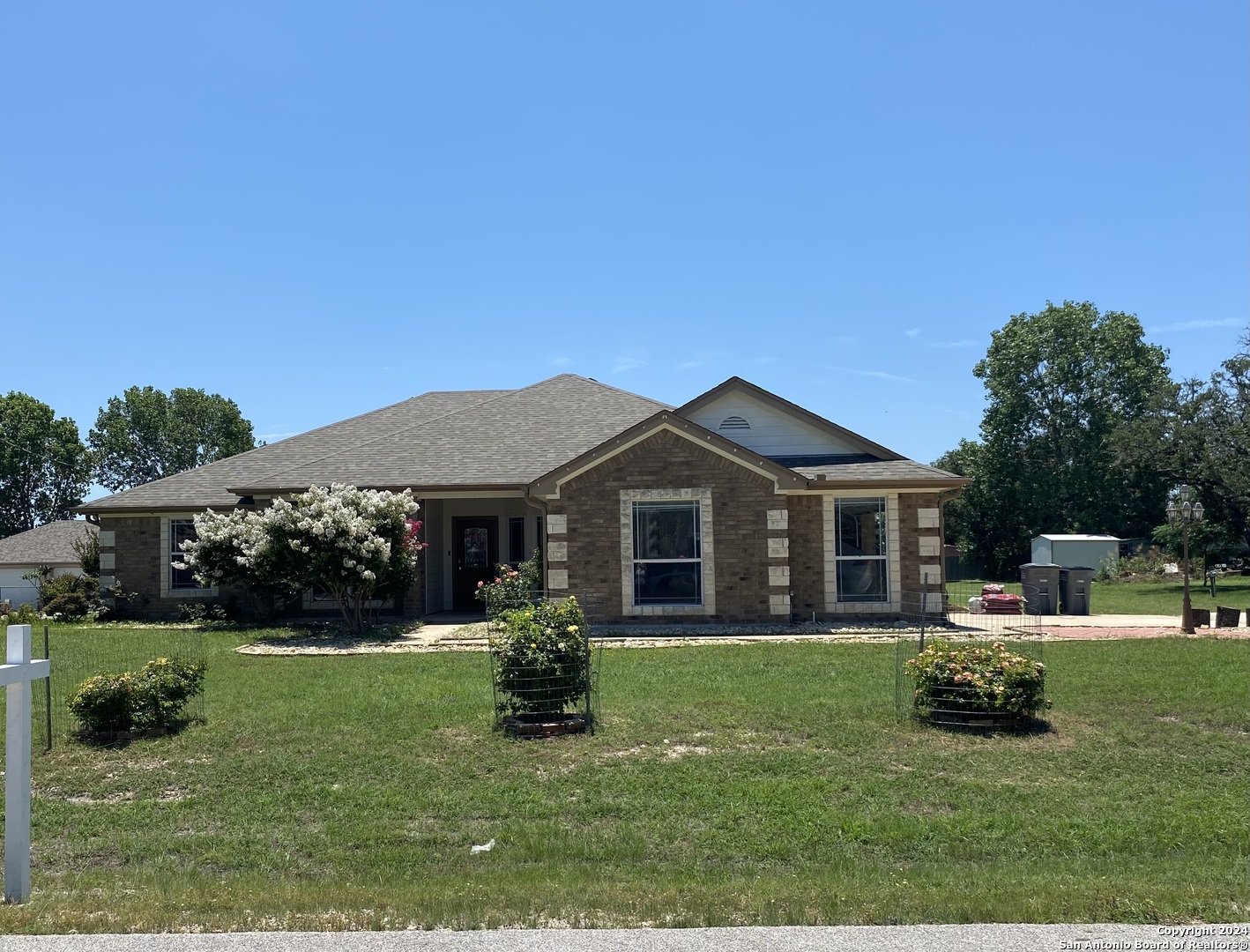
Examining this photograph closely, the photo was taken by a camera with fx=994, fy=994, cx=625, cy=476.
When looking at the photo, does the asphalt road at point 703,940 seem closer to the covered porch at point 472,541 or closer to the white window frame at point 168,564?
the covered porch at point 472,541

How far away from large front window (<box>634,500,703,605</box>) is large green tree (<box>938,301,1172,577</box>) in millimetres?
38785

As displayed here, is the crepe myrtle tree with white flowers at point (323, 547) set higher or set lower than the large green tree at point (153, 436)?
lower

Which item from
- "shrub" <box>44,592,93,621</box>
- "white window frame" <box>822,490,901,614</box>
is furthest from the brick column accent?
"shrub" <box>44,592,93,621</box>

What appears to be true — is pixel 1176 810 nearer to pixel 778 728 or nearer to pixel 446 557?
pixel 778 728

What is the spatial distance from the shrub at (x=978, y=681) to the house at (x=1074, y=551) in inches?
1348

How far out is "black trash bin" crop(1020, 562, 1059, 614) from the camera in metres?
23.5

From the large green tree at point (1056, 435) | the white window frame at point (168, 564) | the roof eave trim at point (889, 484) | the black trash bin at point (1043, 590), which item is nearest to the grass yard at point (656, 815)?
the roof eave trim at point (889, 484)

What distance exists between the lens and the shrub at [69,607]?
22.4m

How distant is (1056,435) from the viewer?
57.1 meters

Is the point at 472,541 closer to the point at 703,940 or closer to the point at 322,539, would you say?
the point at 322,539

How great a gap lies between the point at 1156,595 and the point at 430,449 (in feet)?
80.4

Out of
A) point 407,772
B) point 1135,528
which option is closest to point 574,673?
point 407,772

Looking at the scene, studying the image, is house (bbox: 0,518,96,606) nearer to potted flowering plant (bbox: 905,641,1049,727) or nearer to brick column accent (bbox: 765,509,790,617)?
brick column accent (bbox: 765,509,790,617)

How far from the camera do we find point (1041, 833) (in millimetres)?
6816
